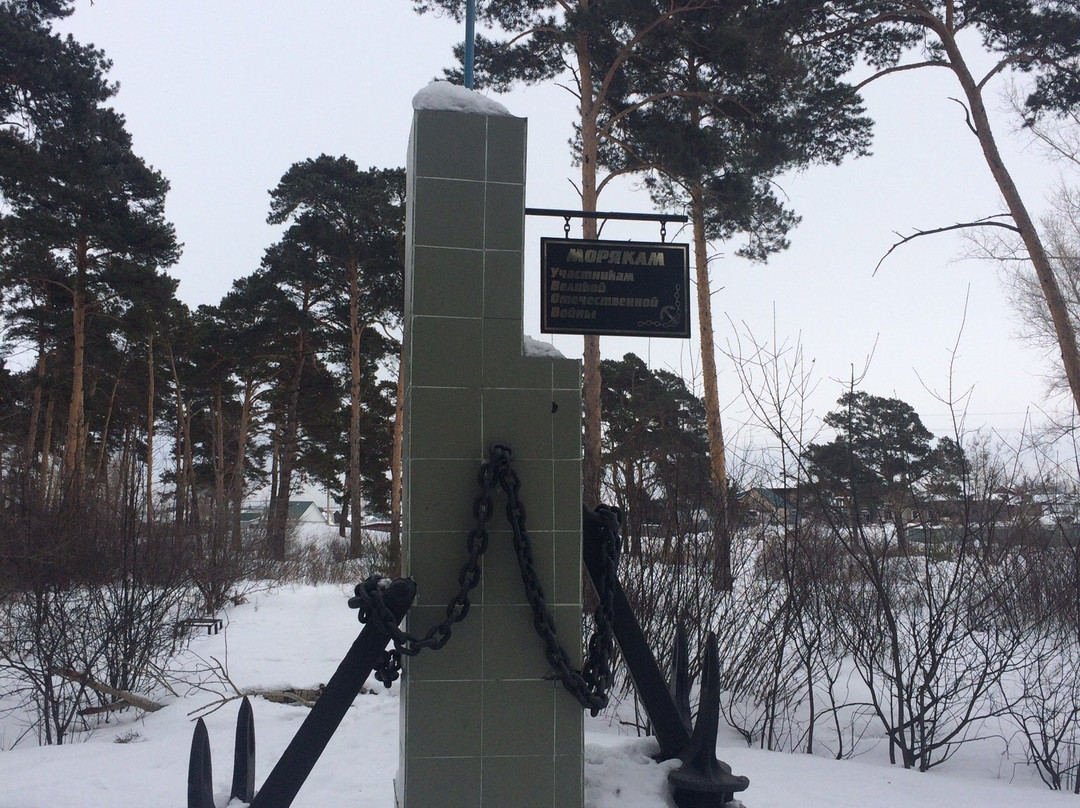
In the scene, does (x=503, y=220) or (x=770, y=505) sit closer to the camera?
(x=503, y=220)

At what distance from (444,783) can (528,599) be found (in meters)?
0.70

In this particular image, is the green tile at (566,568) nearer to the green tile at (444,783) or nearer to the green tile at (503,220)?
the green tile at (444,783)

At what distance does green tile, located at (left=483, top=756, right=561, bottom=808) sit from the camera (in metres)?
2.79

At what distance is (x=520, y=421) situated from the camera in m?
2.87

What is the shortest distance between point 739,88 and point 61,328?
17995 mm

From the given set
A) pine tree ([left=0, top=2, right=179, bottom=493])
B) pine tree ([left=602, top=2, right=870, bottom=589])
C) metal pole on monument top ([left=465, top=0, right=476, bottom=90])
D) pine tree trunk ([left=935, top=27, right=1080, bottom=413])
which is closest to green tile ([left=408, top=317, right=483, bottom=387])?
metal pole on monument top ([left=465, top=0, right=476, bottom=90])

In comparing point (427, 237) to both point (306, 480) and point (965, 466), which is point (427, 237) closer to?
point (965, 466)

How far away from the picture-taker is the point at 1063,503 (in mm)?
5668

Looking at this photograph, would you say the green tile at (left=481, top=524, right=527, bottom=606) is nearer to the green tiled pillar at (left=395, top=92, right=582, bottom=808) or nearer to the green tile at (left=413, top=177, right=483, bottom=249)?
the green tiled pillar at (left=395, top=92, right=582, bottom=808)

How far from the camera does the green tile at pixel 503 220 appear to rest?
2.93 m

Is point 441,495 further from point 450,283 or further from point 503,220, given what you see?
point 503,220

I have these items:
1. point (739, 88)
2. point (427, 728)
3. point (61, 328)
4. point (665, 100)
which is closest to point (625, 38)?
point (665, 100)

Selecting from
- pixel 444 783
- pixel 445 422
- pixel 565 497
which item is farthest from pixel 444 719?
pixel 445 422

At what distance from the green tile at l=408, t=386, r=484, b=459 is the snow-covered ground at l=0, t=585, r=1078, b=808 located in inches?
56.3
